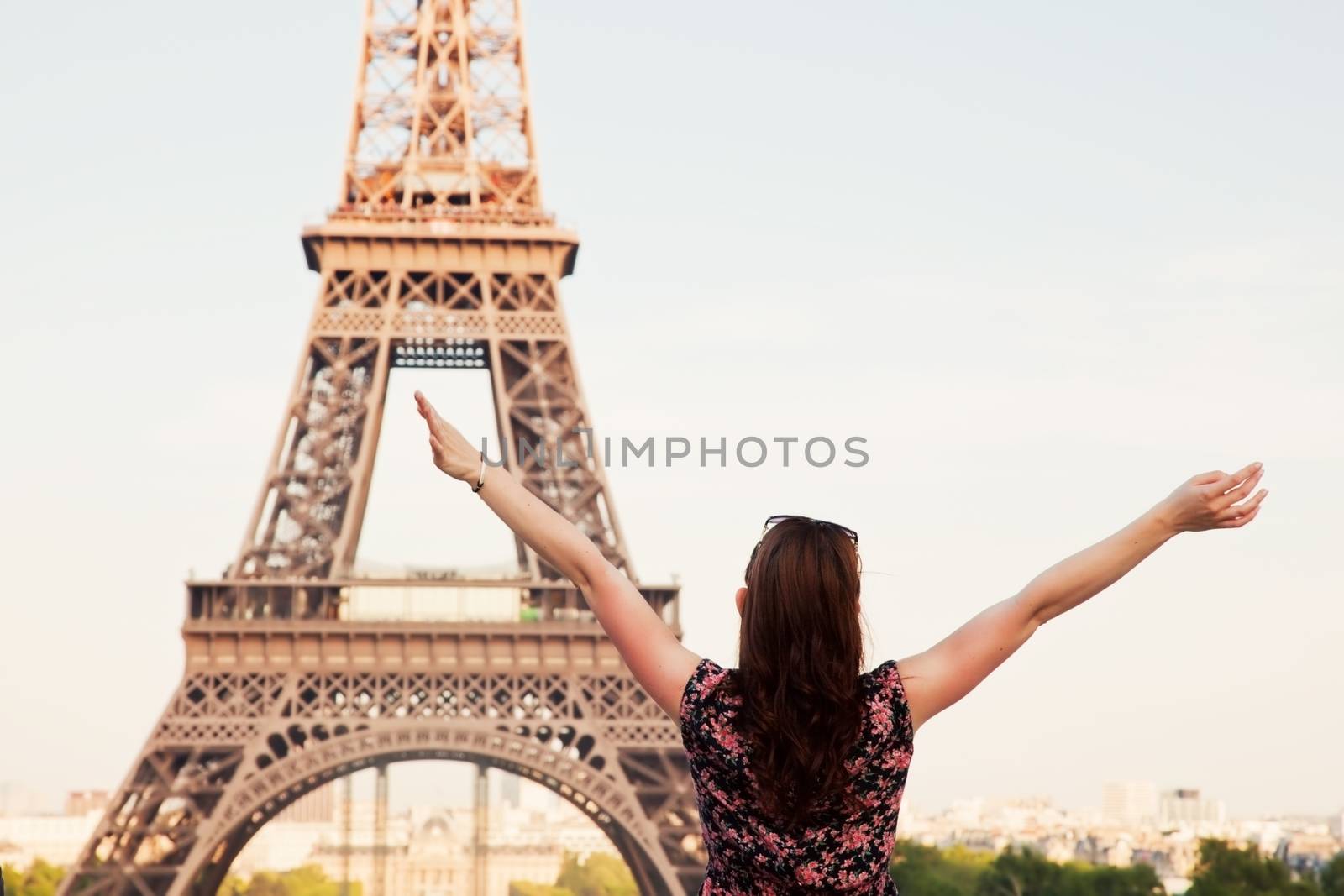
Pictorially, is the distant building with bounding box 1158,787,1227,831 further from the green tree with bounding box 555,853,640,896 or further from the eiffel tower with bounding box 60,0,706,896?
the eiffel tower with bounding box 60,0,706,896

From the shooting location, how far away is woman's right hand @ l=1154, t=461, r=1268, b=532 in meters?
3.19

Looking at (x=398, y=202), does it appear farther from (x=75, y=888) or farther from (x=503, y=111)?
(x=75, y=888)

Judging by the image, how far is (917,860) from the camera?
62.8m

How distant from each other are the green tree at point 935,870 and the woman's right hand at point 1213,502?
156ft

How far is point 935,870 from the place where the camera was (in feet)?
233

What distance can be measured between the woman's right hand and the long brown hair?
561 mm

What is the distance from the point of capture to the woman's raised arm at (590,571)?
3.26 m

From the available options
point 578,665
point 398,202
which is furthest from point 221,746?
point 398,202

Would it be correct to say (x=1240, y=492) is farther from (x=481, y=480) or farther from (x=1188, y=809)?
(x=1188, y=809)

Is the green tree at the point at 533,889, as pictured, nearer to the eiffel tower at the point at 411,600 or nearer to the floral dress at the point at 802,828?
the eiffel tower at the point at 411,600

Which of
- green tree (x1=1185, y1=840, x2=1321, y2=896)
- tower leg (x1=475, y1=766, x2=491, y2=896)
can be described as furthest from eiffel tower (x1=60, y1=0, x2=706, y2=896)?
green tree (x1=1185, y1=840, x2=1321, y2=896)

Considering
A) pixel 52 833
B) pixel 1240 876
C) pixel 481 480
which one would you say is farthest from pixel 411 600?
pixel 52 833

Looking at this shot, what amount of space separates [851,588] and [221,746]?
3476 centimetres

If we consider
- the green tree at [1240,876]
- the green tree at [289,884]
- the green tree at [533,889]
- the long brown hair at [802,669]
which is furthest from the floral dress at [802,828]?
the green tree at [533,889]
